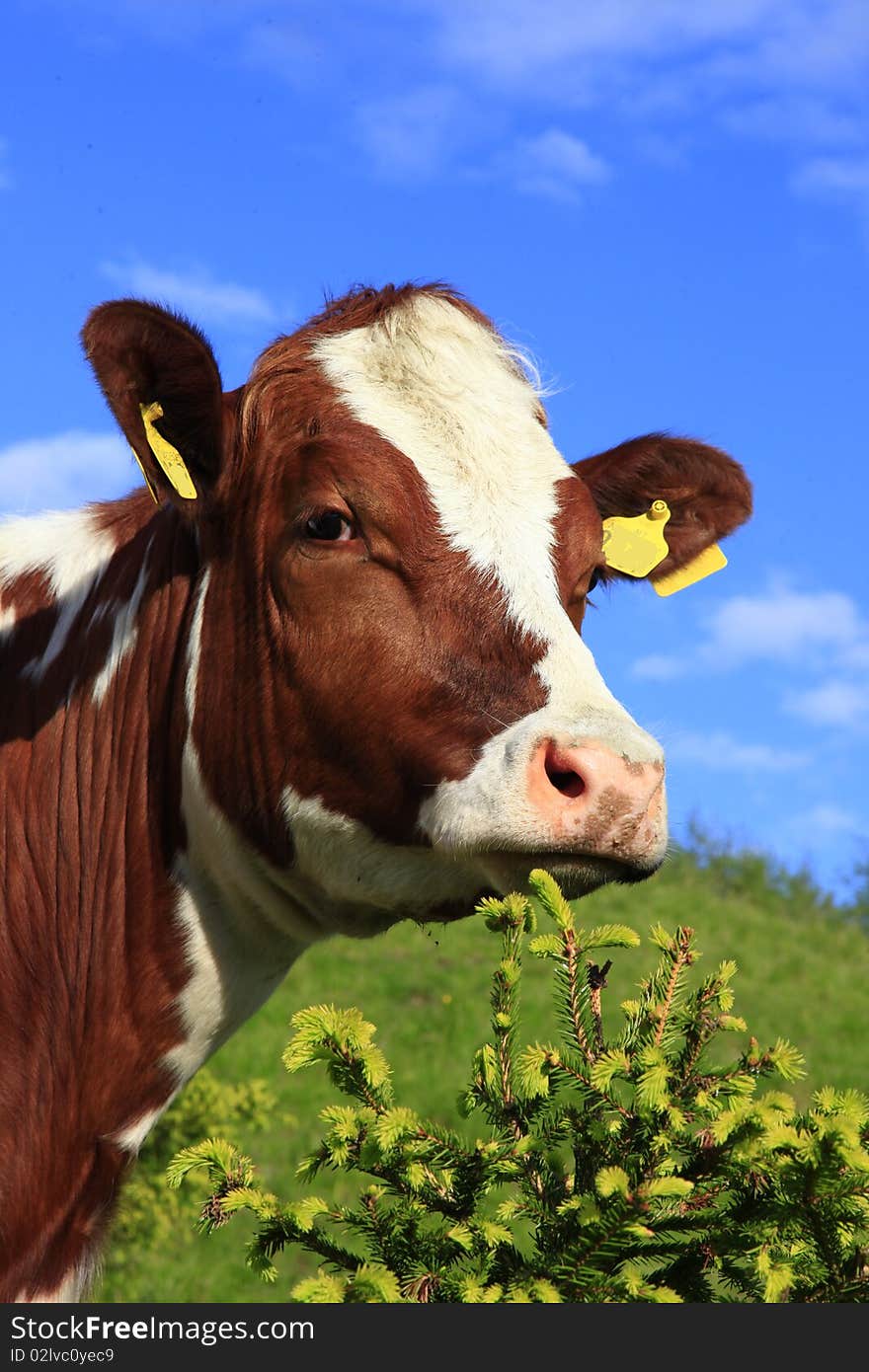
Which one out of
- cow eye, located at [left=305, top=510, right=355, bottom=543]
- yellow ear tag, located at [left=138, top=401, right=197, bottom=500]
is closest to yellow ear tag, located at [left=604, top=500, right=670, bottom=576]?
cow eye, located at [left=305, top=510, right=355, bottom=543]

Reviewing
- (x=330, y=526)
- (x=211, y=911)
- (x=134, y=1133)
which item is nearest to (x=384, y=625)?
(x=330, y=526)

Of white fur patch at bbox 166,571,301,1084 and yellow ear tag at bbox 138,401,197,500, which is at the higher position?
yellow ear tag at bbox 138,401,197,500

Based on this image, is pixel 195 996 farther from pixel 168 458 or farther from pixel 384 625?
pixel 168 458

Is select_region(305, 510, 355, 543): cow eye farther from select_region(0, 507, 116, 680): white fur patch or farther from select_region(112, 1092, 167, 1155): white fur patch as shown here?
select_region(112, 1092, 167, 1155): white fur patch

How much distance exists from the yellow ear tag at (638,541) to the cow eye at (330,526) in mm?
1601

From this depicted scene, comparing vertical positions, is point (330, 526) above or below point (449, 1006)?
above

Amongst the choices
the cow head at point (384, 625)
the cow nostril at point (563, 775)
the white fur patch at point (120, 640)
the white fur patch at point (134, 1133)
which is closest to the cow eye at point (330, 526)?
the cow head at point (384, 625)

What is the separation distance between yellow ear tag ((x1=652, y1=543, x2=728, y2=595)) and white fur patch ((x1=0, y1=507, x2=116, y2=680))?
2.08 meters

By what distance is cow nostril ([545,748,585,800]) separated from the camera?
2908 millimetres

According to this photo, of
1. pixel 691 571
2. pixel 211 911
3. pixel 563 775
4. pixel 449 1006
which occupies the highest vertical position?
pixel 691 571

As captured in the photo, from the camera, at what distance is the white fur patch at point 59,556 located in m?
4.04

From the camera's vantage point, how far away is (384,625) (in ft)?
11.0

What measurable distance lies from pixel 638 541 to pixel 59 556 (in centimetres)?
201

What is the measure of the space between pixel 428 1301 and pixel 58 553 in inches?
103
